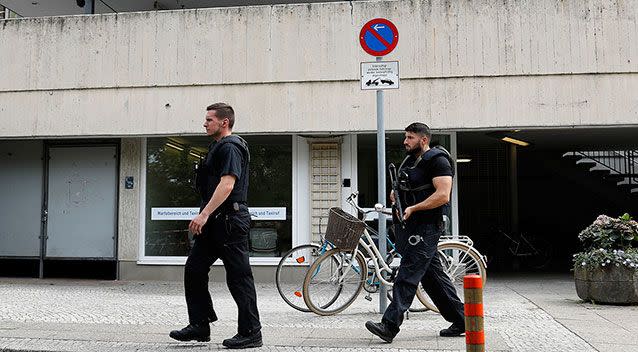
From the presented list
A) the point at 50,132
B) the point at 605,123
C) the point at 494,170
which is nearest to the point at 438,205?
the point at 605,123

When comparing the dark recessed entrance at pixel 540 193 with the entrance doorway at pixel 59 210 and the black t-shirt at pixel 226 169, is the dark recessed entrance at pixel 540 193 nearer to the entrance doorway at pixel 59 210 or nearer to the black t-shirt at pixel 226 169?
the entrance doorway at pixel 59 210

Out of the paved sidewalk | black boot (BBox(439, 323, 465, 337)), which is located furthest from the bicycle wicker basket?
black boot (BBox(439, 323, 465, 337))

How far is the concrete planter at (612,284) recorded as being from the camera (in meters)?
7.25

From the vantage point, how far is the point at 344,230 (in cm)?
634

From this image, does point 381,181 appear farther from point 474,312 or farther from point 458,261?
point 474,312

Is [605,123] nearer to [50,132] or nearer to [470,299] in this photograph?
[470,299]

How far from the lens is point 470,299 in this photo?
360cm

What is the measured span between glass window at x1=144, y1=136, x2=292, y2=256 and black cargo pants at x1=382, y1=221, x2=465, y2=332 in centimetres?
457

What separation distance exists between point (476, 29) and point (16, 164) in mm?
8223

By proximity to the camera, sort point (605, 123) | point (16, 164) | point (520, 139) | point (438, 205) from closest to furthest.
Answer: point (438, 205)
point (605, 123)
point (16, 164)
point (520, 139)

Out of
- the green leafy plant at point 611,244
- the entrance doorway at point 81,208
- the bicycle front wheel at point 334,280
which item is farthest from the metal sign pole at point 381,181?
the entrance doorway at point 81,208

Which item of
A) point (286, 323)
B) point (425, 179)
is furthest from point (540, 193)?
point (425, 179)

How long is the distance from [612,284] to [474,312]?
456 centimetres

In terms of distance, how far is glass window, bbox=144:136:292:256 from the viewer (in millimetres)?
9938
